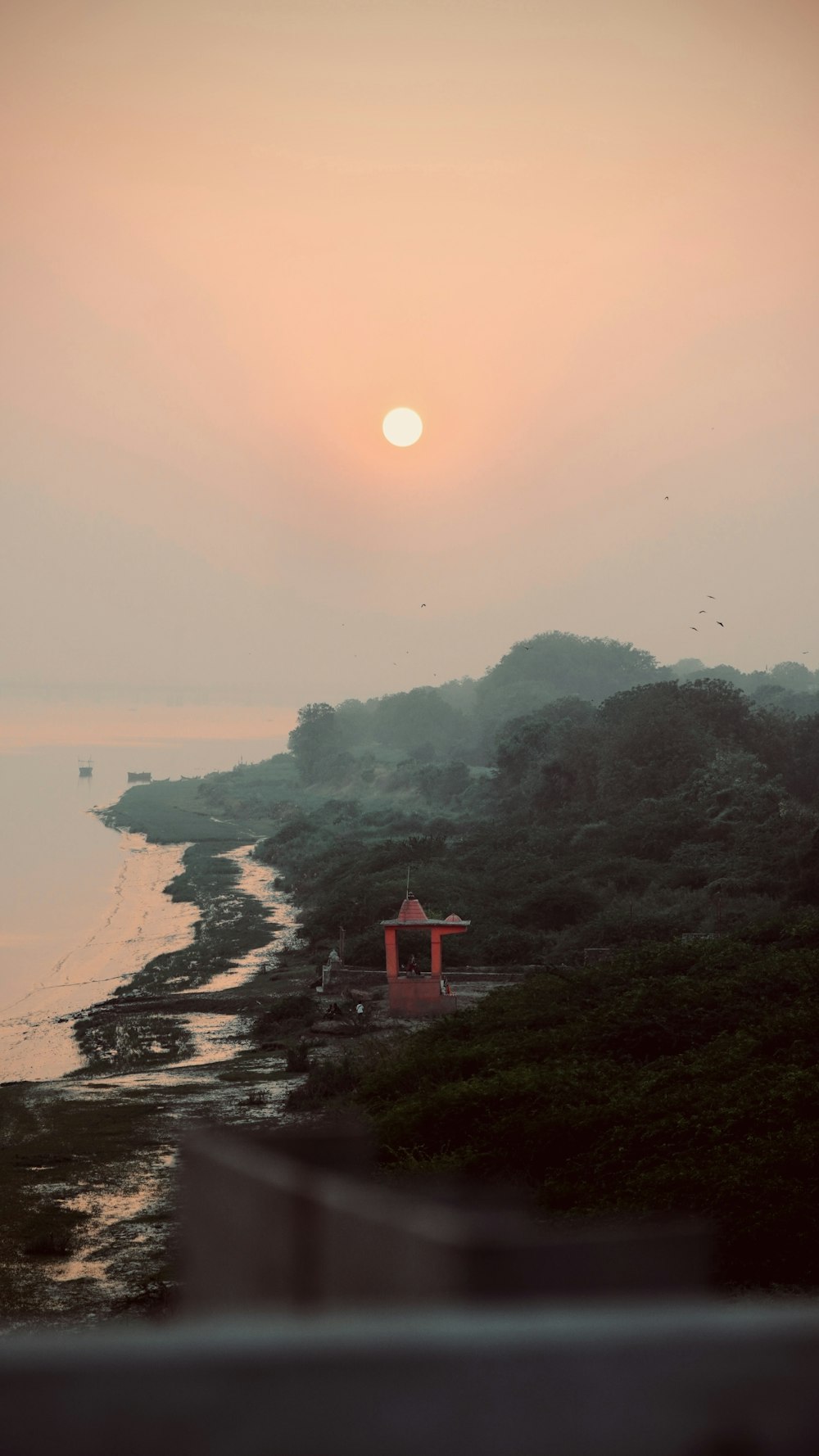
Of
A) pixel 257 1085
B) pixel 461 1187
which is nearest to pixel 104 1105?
pixel 257 1085

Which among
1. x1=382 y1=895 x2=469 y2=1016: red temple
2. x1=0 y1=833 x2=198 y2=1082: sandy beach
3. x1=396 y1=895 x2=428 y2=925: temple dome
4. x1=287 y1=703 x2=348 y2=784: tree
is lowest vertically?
x1=0 y1=833 x2=198 y2=1082: sandy beach

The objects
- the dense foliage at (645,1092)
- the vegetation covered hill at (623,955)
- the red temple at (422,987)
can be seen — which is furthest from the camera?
the red temple at (422,987)

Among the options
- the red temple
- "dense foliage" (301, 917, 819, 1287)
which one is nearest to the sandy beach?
the red temple

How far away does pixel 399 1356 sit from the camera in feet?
2.83

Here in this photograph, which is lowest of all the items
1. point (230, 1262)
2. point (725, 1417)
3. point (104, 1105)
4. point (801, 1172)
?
point (104, 1105)

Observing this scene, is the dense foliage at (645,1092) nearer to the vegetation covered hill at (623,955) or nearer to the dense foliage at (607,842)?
the vegetation covered hill at (623,955)

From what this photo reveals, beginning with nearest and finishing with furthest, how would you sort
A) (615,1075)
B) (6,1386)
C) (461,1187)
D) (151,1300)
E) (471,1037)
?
(6,1386) < (461,1187) < (151,1300) < (615,1075) < (471,1037)

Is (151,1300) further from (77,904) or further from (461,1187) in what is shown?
(77,904)

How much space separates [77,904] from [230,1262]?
138ft

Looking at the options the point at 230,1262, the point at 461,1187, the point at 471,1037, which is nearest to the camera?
the point at 230,1262

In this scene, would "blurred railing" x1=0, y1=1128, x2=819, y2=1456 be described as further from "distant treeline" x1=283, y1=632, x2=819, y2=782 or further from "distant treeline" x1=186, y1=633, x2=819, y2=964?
"distant treeline" x1=283, y1=632, x2=819, y2=782

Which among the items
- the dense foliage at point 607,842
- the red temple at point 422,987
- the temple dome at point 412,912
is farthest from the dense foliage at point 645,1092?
the dense foliage at point 607,842

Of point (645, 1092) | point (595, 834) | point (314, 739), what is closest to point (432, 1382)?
point (645, 1092)

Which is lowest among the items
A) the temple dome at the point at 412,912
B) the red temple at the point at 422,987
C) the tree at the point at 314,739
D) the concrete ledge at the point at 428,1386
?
the red temple at the point at 422,987
